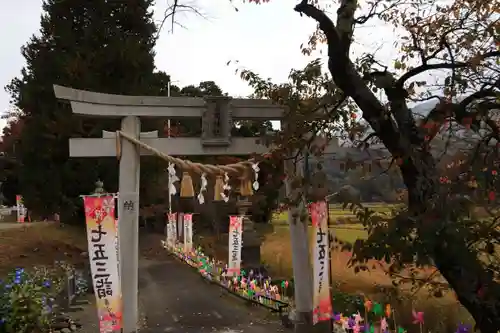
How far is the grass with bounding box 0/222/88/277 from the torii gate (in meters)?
7.49

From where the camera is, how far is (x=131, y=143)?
7.81 meters

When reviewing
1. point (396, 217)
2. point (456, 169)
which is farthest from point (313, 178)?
point (456, 169)

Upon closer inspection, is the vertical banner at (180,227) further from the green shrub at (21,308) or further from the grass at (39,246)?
the green shrub at (21,308)

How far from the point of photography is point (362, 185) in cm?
262

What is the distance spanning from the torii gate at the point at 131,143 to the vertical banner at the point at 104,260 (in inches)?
6.0

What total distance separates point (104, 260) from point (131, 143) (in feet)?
6.50

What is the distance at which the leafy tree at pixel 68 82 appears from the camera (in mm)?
19453

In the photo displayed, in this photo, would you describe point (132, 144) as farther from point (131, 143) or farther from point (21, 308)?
point (21, 308)

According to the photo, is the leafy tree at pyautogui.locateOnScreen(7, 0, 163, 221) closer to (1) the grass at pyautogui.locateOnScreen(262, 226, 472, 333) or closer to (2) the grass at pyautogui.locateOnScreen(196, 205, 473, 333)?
(2) the grass at pyautogui.locateOnScreen(196, 205, 473, 333)

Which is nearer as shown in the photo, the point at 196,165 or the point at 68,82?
the point at 196,165

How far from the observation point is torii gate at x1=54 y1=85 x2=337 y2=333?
770 centimetres

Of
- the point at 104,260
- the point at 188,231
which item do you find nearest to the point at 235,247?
the point at 188,231

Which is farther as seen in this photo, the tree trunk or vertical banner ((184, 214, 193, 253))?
vertical banner ((184, 214, 193, 253))

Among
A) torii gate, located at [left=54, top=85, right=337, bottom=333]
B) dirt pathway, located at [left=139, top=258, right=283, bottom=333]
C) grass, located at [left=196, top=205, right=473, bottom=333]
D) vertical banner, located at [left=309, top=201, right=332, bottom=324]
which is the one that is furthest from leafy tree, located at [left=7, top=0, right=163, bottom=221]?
vertical banner, located at [left=309, top=201, right=332, bottom=324]
